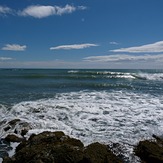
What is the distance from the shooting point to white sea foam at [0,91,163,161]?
917 cm

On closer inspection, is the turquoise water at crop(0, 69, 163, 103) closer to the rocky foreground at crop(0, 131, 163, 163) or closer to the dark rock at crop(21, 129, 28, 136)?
the dark rock at crop(21, 129, 28, 136)

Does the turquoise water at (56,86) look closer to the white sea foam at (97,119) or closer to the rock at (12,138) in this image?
the white sea foam at (97,119)

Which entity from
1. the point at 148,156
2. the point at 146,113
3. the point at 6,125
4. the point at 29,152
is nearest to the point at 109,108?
the point at 146,113

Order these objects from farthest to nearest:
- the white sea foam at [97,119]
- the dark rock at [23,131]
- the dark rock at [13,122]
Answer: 1. the dark rock at [13,122]
2. the dark rock at [23,131]
3. the white sea foam at [97,119]

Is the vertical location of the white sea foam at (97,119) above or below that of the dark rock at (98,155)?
below

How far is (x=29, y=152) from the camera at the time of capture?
6.50 m

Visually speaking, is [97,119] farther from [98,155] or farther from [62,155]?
[62,155]

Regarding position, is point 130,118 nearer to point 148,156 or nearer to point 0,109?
point 148,156

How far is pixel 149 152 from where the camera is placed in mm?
6848

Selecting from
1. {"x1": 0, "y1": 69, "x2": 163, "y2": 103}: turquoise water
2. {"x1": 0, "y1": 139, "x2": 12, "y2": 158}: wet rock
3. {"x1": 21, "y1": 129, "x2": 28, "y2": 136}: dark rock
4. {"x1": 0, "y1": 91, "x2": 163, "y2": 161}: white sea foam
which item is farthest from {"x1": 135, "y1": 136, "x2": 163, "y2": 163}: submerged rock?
{"x1": 0, "y1": 69, "x2": 163, "y2": 103}: turquoise water

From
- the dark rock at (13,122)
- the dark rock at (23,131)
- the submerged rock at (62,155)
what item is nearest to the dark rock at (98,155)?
the submerged rock at (62,155)

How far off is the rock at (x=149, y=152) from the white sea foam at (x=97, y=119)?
0.91 m

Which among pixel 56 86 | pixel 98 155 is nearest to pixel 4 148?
pixel 98 155

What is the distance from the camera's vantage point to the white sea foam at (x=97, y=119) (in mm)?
9172
